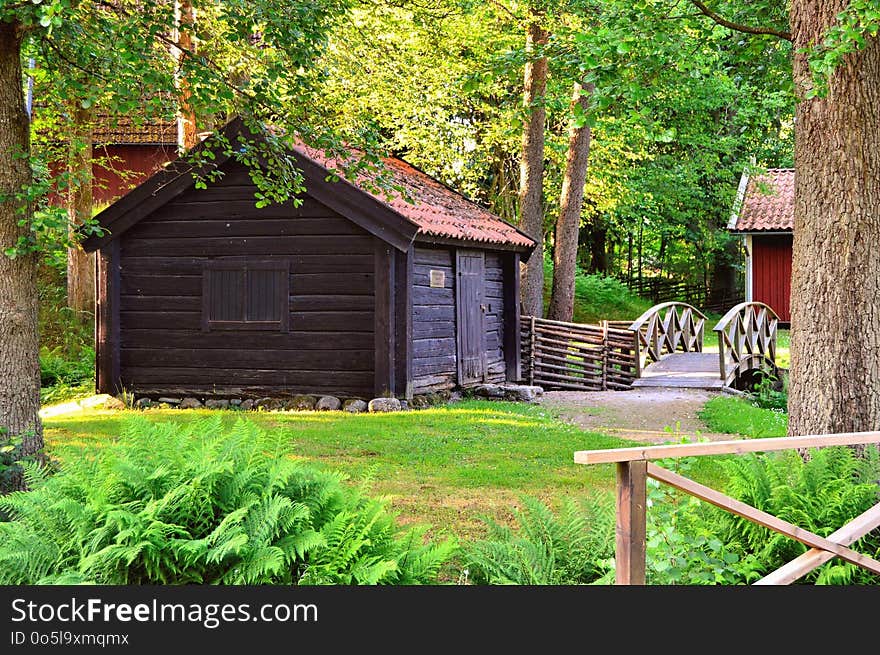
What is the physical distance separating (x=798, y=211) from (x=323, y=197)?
28.9ft

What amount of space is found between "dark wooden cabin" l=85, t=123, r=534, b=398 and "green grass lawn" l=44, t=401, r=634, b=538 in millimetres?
945

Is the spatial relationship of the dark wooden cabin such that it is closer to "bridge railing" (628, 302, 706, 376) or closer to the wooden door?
the wooden door

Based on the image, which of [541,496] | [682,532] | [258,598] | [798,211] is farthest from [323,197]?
[258,598]

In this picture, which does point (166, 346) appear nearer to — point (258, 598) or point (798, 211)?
point (798, 211)

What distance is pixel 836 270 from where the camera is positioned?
7094mm

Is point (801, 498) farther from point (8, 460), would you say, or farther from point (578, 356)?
point (578, 356)

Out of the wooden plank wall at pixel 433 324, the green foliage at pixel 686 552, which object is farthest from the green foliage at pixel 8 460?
the wooden plank wall at pixel 433 324

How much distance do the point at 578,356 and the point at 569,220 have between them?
4.57 meters

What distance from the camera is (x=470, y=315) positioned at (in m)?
17.5

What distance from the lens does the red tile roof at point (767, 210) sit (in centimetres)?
3183

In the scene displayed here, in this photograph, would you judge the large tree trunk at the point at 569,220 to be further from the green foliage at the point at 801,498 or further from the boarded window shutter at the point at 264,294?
the green foliage at the point at 801,498

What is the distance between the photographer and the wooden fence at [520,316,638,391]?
19.7m

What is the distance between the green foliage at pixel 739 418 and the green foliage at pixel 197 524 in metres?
8.21

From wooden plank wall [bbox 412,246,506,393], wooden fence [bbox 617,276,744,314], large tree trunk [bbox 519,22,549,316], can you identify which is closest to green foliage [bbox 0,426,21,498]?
wooden plank wall [bbox 412,246,506,393]
